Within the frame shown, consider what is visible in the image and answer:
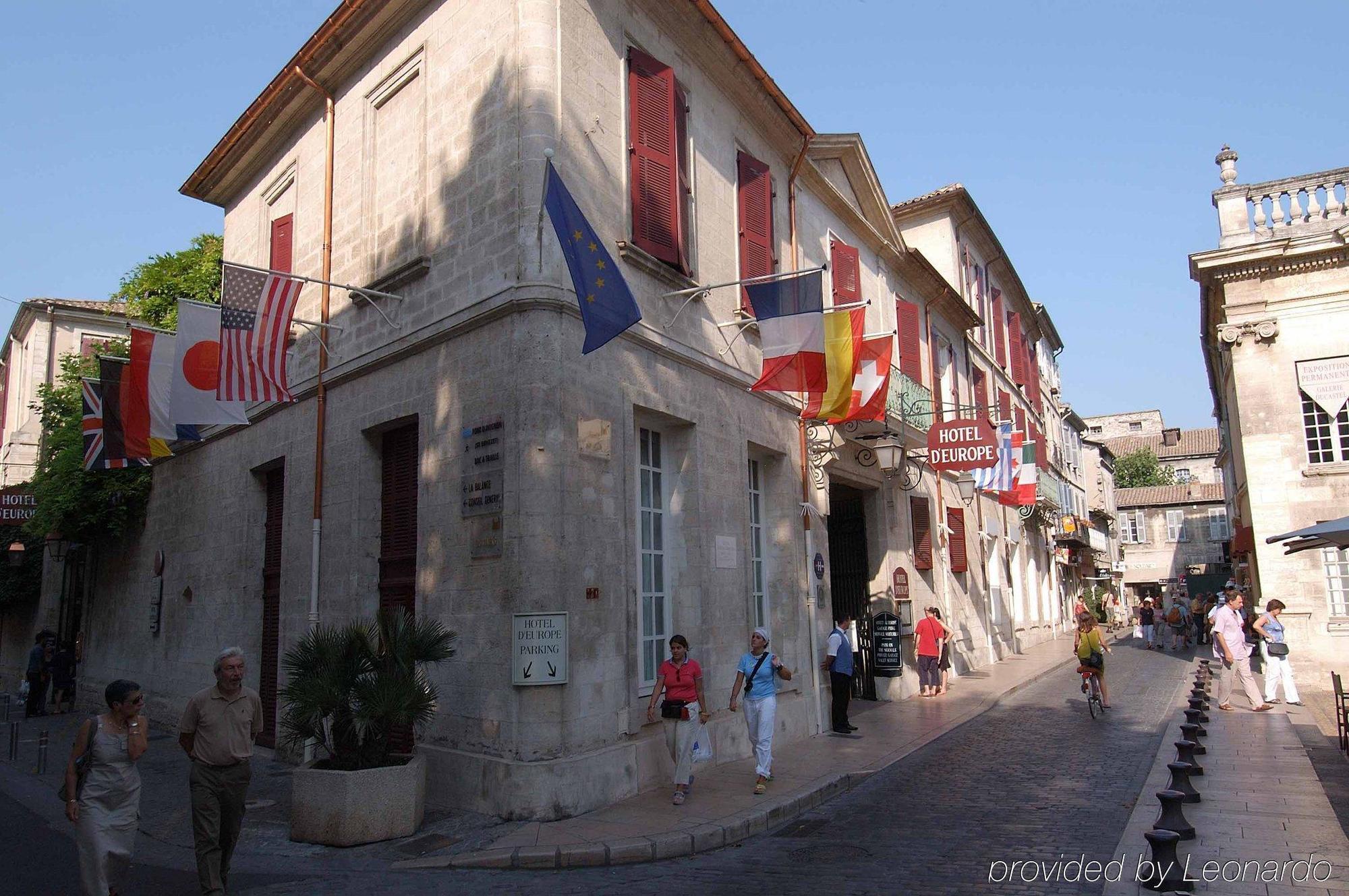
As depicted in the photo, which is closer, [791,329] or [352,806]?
[352,806]

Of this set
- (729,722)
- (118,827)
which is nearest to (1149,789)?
(729,722)

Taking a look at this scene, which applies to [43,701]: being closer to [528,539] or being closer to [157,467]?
[157,467]

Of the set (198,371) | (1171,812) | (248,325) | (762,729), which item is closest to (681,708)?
(762,729)

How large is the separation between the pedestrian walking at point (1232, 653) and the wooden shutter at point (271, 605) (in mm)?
13484

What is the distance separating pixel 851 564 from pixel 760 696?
26.6ft

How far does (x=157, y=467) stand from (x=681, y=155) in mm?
11971

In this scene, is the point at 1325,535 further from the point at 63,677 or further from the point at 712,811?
the point at 63,677

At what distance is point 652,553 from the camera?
390 inches

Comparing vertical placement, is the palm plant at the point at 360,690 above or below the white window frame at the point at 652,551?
below

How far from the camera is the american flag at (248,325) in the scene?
30.5ft

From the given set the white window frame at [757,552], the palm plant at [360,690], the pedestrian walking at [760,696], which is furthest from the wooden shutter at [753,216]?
the palm plant at [360,690]

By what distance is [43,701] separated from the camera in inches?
711

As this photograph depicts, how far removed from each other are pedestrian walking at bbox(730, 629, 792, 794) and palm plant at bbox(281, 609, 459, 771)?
297 cm

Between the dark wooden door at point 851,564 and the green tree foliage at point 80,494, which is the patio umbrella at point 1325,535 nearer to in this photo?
the dark wooden door at point 851,564
